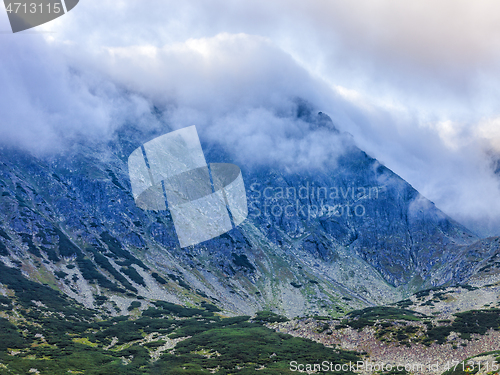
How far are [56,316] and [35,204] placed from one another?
92998mm

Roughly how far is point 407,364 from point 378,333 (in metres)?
11.2

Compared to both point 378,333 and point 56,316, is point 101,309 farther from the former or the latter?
point 378,333

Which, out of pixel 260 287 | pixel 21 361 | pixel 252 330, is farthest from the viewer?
pixel 260 287

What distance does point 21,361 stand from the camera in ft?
187

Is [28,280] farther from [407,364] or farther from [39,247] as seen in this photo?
[407,364]

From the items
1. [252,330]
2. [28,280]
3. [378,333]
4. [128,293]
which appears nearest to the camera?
[378,333]

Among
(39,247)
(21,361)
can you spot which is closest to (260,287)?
(39,247)

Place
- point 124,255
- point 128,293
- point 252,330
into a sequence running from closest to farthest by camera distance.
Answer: point 252,330 → point 128,293 → point 124,255

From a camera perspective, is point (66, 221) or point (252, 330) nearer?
point (252, 330)

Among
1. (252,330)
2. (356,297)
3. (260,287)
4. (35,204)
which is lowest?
(356,297)

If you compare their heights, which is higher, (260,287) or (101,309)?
(101,309)

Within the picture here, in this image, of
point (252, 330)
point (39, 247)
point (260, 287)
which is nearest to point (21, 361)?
point (252, 330)

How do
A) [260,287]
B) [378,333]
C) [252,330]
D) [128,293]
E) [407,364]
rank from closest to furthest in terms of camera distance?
[407,364], [378,333], [252,330], [128,293], [260,287]

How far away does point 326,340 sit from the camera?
78.7 meters
